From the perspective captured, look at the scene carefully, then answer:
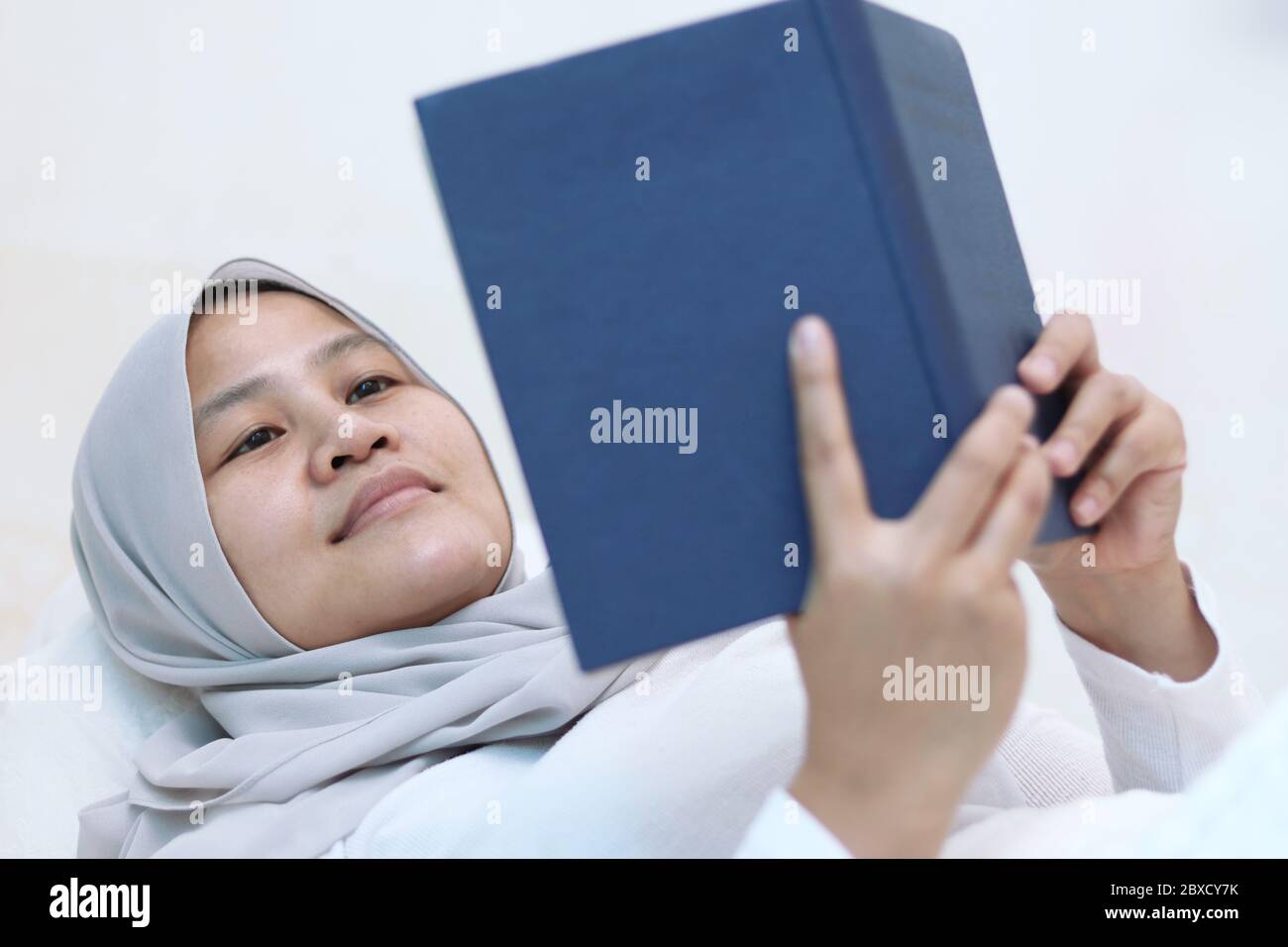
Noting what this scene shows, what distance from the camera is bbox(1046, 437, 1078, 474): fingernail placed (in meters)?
0.68

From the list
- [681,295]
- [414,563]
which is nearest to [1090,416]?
[681,295]

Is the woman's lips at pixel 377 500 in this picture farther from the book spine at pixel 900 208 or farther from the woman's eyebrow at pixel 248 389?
the book spine at pixel 900 208

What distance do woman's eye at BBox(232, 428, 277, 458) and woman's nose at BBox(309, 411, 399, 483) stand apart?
0.07 meters

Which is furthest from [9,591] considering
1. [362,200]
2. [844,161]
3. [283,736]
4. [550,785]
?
[844,161]

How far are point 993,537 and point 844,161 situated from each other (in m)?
0.21

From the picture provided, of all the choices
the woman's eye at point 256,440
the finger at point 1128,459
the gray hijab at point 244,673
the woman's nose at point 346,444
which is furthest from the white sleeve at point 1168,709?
the woman's eye at point 256,440

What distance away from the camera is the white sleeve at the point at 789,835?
598 mm

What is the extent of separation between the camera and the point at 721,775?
86 cm

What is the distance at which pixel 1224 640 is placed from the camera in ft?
2.96

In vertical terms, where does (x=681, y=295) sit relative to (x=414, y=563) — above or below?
above

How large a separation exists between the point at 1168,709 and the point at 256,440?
81 cm

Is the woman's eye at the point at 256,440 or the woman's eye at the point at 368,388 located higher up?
the woman's eye at the point at 368,388

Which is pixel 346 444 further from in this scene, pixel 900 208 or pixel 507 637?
pixel 900 208

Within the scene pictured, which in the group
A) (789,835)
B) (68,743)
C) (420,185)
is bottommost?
(68,743)
